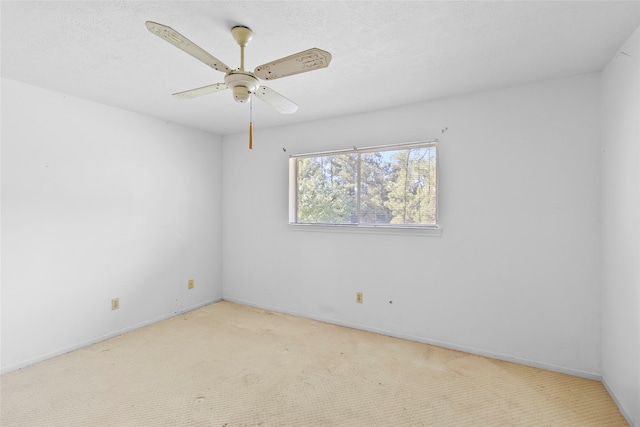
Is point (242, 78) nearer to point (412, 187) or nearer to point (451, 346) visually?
point (412, 187)

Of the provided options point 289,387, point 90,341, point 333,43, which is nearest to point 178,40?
point 333,43

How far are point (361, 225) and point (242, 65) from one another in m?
1.97

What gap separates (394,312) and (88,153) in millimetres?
3279

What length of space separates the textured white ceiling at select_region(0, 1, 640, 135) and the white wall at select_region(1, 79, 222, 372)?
0.38 m

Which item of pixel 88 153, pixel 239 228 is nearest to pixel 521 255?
pixel 239 228

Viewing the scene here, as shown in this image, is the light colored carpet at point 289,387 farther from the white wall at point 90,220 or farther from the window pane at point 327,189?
the window pane at point 327,189

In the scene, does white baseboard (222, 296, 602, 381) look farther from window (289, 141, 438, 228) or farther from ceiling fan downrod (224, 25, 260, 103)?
ceiling fan downrod (224, 25, 260, 103)

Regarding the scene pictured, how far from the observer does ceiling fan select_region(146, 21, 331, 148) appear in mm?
1367

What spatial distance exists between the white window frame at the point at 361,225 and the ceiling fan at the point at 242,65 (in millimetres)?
1432

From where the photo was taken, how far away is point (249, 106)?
9.91 ft

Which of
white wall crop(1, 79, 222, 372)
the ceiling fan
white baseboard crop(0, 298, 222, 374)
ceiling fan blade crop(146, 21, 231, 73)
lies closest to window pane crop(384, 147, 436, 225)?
the ceiling fan

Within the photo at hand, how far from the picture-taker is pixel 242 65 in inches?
67.7

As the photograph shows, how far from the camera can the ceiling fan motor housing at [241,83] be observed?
5.42 ft

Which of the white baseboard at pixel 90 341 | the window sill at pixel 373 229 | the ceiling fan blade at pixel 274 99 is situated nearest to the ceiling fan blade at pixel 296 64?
the ceiling fan blade at pixel 274 99
